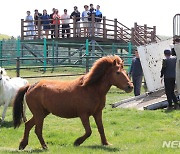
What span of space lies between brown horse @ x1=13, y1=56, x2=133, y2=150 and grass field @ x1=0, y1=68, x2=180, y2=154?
41 cm

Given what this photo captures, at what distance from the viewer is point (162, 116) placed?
12219mm

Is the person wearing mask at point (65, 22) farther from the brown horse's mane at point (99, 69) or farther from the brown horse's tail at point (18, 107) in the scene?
the brown horse's mane at point (99, 69)

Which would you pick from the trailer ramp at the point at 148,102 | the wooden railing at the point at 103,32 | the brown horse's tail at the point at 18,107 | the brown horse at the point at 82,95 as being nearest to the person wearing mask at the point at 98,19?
the wooden railing at the point at 103,32

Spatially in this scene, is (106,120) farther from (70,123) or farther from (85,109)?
(85,109)

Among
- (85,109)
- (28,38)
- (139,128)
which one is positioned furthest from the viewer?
(28,38)

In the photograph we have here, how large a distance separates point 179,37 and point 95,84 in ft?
28.5

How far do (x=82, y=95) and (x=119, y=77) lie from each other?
0.73m

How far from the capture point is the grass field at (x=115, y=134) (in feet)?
26.8

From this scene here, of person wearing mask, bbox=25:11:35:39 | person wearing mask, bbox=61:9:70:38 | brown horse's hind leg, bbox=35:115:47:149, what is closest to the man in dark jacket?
brown horse's hind leg, bbox=35:115:47:149

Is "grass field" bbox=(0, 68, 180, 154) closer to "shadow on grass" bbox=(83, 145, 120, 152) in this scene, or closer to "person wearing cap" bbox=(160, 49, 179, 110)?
"shadow on grass" bbox=(83, 145, 120, 152)

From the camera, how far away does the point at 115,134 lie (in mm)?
9891

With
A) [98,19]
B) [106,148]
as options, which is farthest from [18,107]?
[98,19]

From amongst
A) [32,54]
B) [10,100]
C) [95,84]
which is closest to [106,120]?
A: [10,100]

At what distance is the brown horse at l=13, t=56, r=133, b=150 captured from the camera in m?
8.33
